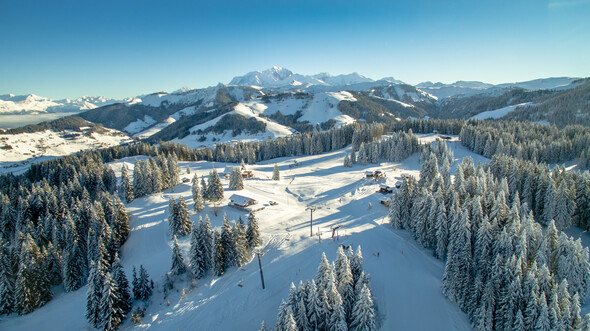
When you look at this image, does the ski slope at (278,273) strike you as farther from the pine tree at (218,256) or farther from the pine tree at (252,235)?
the pine tree at (252,235)

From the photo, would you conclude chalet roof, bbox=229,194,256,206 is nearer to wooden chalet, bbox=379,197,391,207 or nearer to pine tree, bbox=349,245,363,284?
wooden chalet, bbox=379,197,391,207

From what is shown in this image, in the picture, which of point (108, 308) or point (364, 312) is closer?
point (364, 312)

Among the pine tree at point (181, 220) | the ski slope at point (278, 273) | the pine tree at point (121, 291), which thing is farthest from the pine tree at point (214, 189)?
the pine tree at point (121, 291)

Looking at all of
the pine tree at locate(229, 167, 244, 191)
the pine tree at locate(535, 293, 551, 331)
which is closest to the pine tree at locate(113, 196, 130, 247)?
the pine tree at locate(229, 167, 244, 191)

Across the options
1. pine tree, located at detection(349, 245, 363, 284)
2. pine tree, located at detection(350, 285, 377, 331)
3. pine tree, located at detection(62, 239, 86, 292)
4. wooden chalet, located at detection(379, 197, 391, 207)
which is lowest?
pine tree, located at detection(62, 239, 86, 292)

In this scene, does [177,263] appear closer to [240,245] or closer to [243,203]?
[240,245]

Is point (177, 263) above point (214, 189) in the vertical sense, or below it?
below

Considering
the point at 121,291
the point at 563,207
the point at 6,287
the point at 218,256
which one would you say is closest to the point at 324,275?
the point at 218,256

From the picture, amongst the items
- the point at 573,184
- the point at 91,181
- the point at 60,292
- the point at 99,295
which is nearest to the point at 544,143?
the point at 573,184
